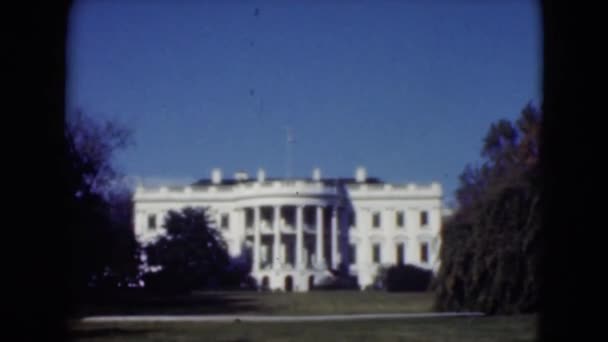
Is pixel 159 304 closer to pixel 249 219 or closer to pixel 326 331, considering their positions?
pixel 326 331

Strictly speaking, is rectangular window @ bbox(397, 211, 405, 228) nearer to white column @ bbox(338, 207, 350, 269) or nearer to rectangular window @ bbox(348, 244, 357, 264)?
rectangular window @ bbox(348, 244, 357, 264)

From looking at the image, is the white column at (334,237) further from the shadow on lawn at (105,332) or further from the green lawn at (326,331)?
the shadow on lawn at (105,332)

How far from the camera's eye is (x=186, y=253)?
42.5 meters

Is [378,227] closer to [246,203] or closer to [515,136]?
[246,203]

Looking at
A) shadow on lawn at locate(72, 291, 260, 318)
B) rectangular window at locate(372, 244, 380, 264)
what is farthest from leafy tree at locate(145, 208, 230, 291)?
rectangular window at locate(372, 244, 380, 264)

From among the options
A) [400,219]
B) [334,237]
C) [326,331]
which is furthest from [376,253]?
[326,331]

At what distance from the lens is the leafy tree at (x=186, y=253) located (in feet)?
132

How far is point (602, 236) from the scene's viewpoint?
4492mm

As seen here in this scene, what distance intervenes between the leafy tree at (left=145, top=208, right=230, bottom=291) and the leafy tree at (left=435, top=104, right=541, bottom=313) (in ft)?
71.5

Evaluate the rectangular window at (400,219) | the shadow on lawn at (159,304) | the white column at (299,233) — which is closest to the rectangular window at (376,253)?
the rectangular window at (400,219)

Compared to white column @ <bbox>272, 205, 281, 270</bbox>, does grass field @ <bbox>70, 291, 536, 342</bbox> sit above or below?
below

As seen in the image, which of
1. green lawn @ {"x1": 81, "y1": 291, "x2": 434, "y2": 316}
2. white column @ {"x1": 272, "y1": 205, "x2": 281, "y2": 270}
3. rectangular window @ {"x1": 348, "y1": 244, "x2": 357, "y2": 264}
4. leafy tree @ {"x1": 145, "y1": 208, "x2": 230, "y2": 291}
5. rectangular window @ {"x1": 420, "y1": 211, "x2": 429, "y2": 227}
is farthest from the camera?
rectangular window @ {"x1": 348, "y1": 244, "x2": 357, "y2": 264}

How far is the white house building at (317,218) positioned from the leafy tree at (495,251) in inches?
1519

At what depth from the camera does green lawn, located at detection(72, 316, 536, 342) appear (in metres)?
12.7
